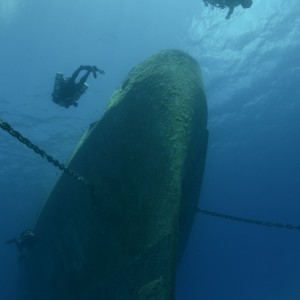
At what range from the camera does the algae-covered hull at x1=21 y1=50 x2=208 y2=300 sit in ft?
14.0

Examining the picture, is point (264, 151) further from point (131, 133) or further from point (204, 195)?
point (131, 133)

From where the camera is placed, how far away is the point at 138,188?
5043mm

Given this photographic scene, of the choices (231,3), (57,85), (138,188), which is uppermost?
(231,3)

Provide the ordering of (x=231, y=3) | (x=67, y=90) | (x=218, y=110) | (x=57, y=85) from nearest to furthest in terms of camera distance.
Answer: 1. (x=57, y=85)
2. (x=67, y=90)
3. (x=231, y=3)
4. (x=218, y=110)

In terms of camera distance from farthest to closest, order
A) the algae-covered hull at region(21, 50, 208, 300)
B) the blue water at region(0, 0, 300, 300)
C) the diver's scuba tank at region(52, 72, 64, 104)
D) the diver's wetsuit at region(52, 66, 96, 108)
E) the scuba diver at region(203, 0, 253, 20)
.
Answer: the blue water at region(0, 0, 300, 300) → the scuba diver at region(203, 0, 253, 20) → the diver's wetsuit at region(52, 66, 96, 108) → the diver's scuba tank at region(52, 72, 64, 104) → the algae-covered hull at region(21, 50, 208, 300)

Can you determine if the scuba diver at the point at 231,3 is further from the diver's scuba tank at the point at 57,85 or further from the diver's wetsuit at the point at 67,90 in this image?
the diver's scuba tank at the point at 57,85

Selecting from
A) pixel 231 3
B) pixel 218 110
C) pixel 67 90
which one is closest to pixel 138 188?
pixel 67 90

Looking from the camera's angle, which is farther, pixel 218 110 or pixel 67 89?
pixel 218 110

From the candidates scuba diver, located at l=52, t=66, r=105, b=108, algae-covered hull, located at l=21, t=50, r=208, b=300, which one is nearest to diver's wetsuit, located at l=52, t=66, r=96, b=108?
scuba diver, located at l=52, t=66, r=105, b=108

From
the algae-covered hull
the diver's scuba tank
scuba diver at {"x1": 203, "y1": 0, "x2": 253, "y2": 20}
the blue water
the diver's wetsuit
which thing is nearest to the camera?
the algae-covered hull

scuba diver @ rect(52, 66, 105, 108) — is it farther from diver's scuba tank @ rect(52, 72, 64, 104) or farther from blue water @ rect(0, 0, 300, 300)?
blue water @ rect(0, 0, 300, 300)

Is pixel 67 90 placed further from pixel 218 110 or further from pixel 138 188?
pixel 218 110

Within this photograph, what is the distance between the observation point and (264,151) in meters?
35.5

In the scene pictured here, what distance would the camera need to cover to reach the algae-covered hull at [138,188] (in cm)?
428
